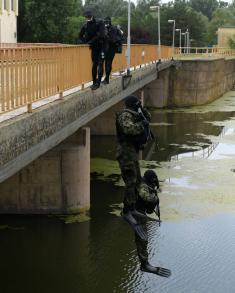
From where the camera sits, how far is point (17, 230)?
14109 millimetres

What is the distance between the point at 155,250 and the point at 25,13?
149 feet

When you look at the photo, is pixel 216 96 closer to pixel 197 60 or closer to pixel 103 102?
pixel 197 60

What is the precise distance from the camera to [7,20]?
41.7 metres

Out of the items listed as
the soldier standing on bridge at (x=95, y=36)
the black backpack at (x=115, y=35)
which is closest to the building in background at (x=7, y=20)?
the black backpack at (x=115, y=35)

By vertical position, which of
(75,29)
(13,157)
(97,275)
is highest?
(75,29)

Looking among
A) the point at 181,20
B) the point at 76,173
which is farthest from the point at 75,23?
the point at 76,173

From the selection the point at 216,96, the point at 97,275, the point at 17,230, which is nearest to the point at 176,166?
the point at 17,230

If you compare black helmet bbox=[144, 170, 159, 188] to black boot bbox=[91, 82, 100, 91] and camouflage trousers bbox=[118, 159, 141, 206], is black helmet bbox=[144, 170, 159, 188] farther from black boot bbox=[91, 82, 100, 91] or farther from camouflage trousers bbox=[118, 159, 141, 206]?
black boot bbox=[91, 82, 100, 91]

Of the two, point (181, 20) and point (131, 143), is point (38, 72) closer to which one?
point (131, 143)

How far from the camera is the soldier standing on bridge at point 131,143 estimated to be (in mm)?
7141

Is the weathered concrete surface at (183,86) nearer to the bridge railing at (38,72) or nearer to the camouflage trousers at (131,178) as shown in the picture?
the bridge railing at (38,72)

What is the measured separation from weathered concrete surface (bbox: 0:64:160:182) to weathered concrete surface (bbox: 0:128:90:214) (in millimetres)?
1162

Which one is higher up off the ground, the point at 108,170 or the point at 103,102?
the point at 103,102

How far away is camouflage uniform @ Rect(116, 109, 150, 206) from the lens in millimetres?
7133
